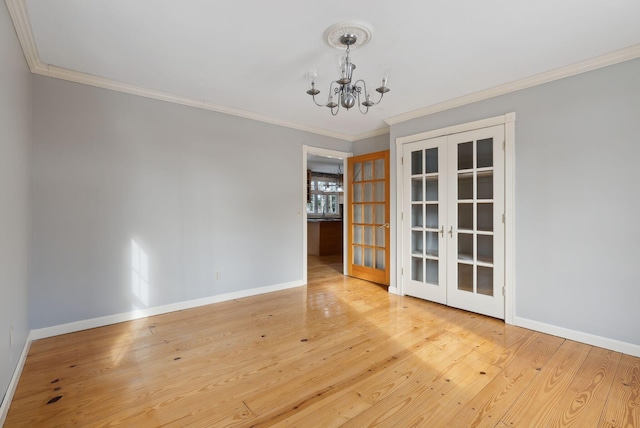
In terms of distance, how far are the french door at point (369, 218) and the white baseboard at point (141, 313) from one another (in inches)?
54.9

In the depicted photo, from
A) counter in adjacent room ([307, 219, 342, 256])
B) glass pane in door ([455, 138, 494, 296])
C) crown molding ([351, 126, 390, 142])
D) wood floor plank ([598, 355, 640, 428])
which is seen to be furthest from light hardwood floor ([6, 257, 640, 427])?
counter in adjacent room ([307, 219, 342, 256])

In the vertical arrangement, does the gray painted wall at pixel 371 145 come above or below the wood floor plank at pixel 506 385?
above

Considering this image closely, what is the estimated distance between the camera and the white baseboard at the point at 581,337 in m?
2.34

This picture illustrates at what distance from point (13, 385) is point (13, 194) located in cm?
125

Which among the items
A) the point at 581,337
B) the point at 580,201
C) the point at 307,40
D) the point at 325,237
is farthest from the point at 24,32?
the point at 325,237

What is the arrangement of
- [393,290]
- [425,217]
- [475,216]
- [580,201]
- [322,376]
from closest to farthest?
1. [322,376]
2. [580,201]
3. [475,216]
4. [425,217]
5. [393,290]

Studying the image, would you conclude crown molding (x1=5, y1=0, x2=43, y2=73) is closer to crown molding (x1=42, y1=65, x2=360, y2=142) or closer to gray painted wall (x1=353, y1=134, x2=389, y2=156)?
crown molding (x1=42, y1=65, x2=360, y2=142)

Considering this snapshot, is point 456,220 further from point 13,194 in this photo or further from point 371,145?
point 13,194

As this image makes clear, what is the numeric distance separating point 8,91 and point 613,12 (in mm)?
3937

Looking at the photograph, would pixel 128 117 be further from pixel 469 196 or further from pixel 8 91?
pixel 469 196

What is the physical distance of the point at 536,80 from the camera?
277cm

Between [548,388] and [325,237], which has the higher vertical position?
[325,237]

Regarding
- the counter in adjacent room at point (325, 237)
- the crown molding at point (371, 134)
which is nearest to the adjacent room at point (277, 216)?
the crown molding at point (371, 134)

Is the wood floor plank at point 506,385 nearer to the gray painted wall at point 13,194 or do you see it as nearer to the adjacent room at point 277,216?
the adjacent room at point 277,216
